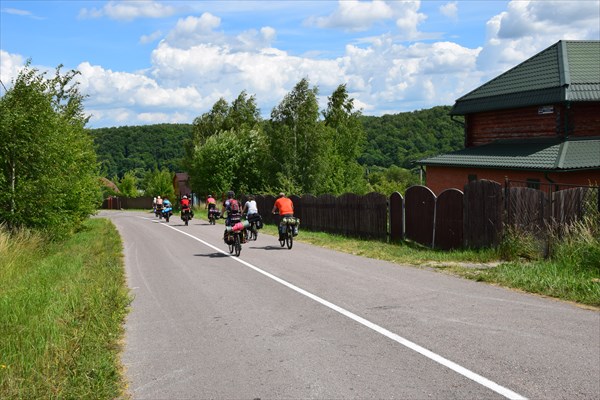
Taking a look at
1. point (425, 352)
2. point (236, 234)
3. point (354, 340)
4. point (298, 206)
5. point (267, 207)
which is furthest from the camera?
point (267, 207)

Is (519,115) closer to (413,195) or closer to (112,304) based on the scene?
(413,195)

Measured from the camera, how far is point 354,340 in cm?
735

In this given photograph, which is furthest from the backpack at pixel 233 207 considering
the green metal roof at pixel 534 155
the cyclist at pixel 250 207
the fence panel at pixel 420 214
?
the green metal roof at pixel 534 155

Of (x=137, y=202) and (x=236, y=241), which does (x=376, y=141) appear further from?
(x=236, y=241)

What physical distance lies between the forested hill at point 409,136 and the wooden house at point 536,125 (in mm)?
53672

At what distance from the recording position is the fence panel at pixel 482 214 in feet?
51.5

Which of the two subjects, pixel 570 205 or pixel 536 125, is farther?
pixel 536 125

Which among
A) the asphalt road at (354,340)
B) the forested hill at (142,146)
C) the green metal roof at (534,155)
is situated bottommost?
the asphalt road at (354,340)

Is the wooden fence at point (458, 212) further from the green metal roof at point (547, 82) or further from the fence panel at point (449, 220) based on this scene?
the green metal roof at point (547, 82)

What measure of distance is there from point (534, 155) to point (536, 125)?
10.3 feet

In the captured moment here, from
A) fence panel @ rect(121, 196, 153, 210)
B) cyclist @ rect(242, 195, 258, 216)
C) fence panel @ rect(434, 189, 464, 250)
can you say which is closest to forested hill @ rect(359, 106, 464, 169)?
fence panel @ rect(121, 196, 153, 210)

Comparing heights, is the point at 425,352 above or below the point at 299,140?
below

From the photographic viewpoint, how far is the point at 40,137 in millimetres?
20406

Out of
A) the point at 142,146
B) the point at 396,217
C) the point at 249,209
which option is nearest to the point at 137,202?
the point at 142,146
